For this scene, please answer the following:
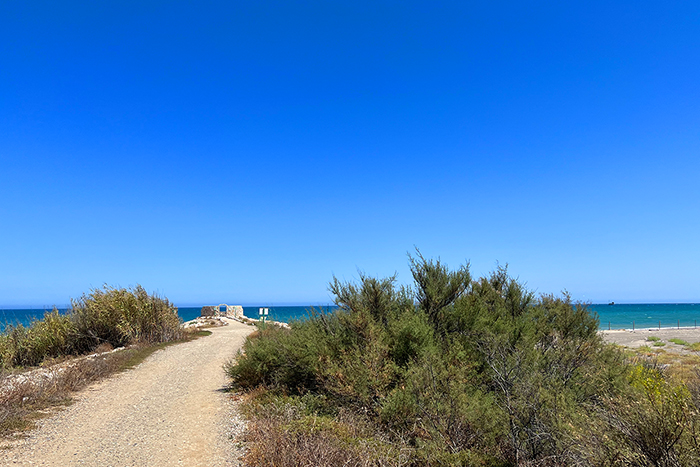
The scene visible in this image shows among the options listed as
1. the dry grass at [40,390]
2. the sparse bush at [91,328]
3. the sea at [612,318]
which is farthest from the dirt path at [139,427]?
the sparse bush at [91,328]

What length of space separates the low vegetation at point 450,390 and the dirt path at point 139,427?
2.64 ft

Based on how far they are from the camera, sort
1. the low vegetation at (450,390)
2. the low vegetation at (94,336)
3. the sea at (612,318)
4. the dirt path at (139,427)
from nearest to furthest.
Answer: the low vegetation at (450,390) < the dirt path at (139,427) < the low vegetation at (94,336) < the sea at (612,318)

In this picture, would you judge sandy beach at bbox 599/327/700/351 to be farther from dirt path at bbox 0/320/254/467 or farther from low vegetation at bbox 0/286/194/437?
low vegetation at bbox 0/286/194/437

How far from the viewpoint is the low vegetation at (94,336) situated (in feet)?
41.8

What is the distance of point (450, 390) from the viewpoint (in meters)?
6.19

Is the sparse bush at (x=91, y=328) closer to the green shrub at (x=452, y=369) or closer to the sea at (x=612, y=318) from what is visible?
the sea at (x=612, y=318)

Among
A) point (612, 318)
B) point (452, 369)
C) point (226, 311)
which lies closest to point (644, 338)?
point (452, 369)

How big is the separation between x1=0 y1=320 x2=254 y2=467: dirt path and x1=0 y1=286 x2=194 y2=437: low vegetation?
1.44 metres

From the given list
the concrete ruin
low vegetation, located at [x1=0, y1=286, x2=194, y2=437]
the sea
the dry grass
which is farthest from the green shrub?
the concrete ruin

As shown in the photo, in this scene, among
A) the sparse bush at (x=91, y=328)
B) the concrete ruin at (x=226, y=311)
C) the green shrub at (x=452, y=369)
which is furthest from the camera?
the concrete ruin at (x=226, y=311)

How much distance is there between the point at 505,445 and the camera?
5664 mm

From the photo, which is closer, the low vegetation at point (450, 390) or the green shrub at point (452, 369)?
the low vegetation at point (450, 390)

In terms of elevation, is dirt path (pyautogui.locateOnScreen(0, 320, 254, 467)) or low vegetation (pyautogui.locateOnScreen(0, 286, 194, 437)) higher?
low vegetation (pyautogui.locateOnScreen(0, 286, 194, 437))

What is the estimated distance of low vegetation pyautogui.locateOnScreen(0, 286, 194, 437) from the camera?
12738 millimetres
